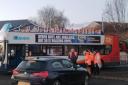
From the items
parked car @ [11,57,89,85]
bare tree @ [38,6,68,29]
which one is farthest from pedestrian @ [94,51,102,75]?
bare tree @ [38,6,68,29]

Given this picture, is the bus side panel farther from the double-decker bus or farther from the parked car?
the parked car

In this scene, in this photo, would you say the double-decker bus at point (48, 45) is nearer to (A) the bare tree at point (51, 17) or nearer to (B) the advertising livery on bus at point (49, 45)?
(B) the advertising livery on bus at point (49, 45)

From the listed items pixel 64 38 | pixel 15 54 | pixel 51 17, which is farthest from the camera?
pixel 51 17

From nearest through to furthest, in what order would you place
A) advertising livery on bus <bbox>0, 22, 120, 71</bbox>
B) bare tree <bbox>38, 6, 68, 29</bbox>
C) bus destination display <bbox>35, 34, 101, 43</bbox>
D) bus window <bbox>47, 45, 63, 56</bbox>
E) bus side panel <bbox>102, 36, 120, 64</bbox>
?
1. advertising livery on bus <bbox>0, 22, 120, 71</bbox>
2. bus destination display <bbox>35, 34, 101, 43</bbox>
3. bus window <bbox>47, 45, 63, 56</bbox>
4. bus side panel <bbox>102, 36, 120, 64</bbox>
5. bare tree <bbox>38, 6, 68, 29</bbox>

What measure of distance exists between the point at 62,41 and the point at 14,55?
434 cm

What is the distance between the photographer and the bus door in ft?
91.9

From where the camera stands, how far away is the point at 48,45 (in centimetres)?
3025

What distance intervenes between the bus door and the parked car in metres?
11.1

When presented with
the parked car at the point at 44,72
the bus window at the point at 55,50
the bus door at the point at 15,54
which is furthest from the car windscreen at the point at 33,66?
the bus window at the point at 55,50

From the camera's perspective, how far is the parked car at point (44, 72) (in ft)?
52.3

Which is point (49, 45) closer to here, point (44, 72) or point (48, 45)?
point (48, 45)

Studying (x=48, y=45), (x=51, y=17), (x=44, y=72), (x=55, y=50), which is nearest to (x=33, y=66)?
(x=44, y=72)

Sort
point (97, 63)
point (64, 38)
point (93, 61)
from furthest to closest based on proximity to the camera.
→ point (64, 38), point (93, 61), point (97, 63)

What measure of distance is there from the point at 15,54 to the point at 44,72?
12782 mm
